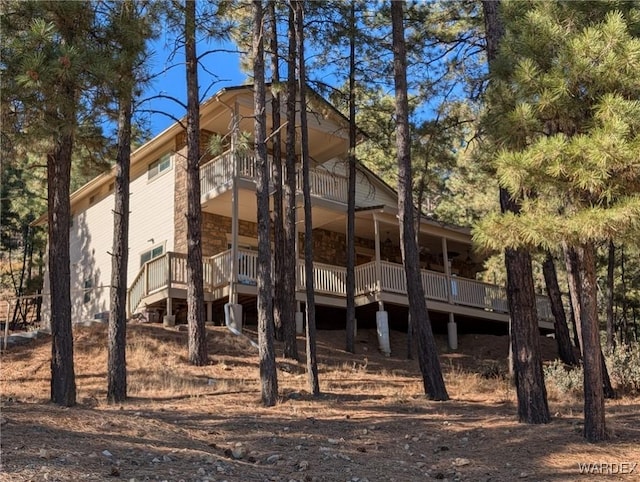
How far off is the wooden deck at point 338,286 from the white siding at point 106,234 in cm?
185

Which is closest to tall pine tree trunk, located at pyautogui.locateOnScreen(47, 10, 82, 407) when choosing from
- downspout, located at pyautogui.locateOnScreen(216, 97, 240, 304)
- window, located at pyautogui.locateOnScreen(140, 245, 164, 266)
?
downspout, located at pyautogui.locateOnScreen(216, 97, 240, 304)

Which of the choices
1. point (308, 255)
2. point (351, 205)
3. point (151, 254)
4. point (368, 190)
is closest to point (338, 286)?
point (351, 205)

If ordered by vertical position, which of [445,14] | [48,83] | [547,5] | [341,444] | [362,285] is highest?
[445,14]

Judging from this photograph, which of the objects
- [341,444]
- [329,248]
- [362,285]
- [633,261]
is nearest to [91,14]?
[341,444]

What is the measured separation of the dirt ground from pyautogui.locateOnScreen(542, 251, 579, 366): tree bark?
263 centimetres

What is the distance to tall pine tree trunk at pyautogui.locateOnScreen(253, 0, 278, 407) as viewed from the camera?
35.7ft

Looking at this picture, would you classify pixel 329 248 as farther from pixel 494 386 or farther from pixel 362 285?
pixel 494 386

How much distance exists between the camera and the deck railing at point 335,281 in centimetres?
1844

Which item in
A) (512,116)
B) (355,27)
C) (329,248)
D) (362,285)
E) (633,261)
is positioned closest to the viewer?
(512,116)

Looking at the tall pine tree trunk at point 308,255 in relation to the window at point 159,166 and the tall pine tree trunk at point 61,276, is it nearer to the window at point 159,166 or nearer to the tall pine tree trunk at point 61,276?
the tall pine tree trunk at point 61,276

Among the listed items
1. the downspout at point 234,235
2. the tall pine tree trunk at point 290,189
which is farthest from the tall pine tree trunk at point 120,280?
the downspout at point 234,235

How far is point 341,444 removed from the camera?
8.18 m

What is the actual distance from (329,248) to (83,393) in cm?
1208

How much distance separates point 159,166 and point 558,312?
41.4ft
